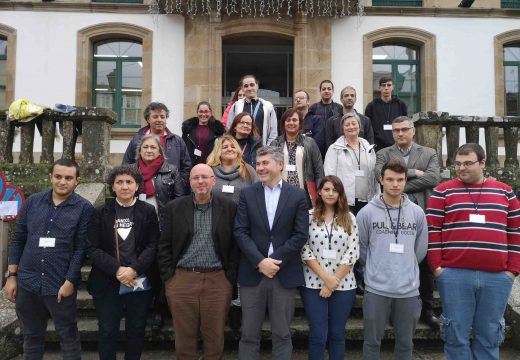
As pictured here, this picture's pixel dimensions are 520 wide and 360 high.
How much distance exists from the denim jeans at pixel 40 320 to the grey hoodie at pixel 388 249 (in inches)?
89.1

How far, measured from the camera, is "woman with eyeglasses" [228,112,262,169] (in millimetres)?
4617

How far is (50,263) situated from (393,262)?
2.57 metres

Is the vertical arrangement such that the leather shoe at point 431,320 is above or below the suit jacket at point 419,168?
below

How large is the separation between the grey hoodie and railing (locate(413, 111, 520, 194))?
265 cm

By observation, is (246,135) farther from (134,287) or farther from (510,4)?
(510,4)

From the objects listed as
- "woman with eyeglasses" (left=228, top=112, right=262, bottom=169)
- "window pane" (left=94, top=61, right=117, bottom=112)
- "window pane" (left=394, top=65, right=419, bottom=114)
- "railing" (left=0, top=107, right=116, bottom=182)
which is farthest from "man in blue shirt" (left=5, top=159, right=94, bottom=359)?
"window pane" (left=394, top=65, right=419, bottom=114)

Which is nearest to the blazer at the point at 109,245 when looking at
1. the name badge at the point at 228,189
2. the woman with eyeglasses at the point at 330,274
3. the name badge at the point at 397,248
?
the name badge at the point at 228,189

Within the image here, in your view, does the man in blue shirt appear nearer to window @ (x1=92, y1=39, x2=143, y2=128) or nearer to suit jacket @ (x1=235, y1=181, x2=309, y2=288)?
suit jacket @ (x1=235, y1=181, x2=309, y2=288)

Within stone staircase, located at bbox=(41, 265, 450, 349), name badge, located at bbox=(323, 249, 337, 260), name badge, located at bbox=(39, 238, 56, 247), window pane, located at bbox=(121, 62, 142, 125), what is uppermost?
window pane, located at bbox=(121, 62, 142, 125)

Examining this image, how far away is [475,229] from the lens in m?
3.34

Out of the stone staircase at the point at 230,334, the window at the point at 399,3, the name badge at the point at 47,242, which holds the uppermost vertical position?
the window at the point at 399,3

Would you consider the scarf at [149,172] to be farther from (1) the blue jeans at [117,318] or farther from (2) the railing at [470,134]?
(2) the railing at [470,134]

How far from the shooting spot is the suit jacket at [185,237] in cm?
350

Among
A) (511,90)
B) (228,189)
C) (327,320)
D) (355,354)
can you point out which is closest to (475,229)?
(327,320)
